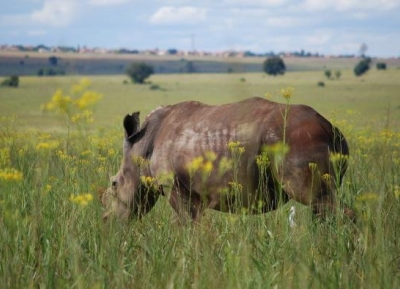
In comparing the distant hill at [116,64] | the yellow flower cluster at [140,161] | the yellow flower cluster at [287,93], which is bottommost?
the distant hill at [116,64]

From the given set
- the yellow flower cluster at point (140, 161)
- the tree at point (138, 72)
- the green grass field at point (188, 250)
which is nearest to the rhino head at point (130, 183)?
the yellow flower cluster at point (140, 161)

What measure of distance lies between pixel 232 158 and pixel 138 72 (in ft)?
309

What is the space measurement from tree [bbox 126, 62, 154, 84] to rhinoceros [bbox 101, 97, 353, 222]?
91.1m

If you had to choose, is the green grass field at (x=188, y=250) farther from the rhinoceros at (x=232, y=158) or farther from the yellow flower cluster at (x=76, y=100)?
the rhinoceros at (x=232, y=158)

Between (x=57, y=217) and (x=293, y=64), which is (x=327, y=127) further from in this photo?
(x=293, y=64)

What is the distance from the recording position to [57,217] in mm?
6367

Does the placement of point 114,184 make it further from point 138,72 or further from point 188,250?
point 138,72

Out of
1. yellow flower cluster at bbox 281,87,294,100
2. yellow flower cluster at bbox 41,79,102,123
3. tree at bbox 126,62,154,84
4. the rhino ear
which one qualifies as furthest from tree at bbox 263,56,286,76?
yellow flower cluster at bbox 41,79,102,123

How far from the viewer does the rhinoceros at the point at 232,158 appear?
6727 mm

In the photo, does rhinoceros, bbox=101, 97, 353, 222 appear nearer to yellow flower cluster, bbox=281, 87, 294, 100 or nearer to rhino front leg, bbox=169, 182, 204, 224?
rhino front leg, bbox=169, 182, 204, 224

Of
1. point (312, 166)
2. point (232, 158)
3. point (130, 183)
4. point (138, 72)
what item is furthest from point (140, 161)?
point (138, 72)

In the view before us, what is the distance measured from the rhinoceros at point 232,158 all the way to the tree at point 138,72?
91.1m

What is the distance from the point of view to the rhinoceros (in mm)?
6727

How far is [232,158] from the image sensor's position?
687 cm
